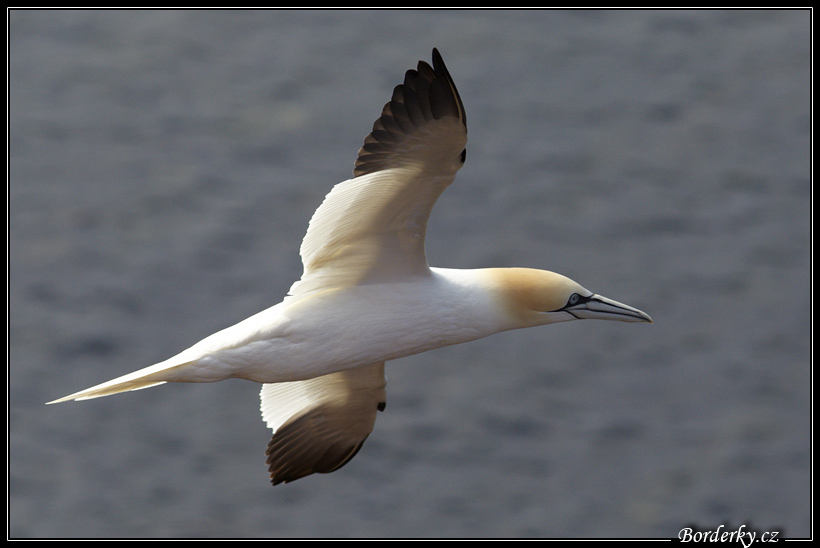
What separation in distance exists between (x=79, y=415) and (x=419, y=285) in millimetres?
8476

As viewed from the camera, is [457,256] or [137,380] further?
[457,256]

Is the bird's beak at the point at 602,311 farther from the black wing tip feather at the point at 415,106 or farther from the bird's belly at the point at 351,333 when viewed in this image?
the black wing tip feather at the point at 415,106

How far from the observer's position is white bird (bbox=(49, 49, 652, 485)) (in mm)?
8000

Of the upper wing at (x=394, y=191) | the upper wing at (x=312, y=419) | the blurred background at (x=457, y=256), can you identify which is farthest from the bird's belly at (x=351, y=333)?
the blurred background at (x=457, y=256)

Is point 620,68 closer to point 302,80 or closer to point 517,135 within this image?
point 517,135

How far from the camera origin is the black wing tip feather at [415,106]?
7.76 meters

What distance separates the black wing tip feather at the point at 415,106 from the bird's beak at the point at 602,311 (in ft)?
5.41

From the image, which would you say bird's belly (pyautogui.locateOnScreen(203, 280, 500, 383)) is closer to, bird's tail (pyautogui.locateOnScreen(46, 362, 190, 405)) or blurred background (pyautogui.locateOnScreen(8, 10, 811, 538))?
bird's tail (pyautogui.locateOnScreen(46, 362, 190, 405))

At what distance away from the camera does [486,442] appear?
14641 millimetres

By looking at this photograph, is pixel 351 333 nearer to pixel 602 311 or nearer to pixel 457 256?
pixel 602 311

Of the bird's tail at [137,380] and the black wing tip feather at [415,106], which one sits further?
the bird's tail at [137,380]

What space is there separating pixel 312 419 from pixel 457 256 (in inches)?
232

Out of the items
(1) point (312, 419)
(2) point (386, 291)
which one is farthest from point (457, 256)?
(2) point (386, 291)

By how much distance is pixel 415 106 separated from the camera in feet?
25.8
